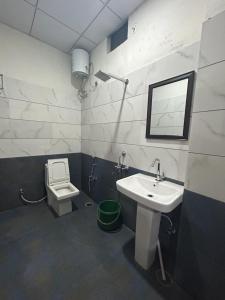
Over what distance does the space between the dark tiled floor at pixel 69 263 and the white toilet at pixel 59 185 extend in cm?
19

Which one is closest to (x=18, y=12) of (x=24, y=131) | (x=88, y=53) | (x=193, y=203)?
(x=88, y=53)

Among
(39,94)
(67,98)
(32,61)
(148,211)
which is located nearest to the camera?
(148,211)

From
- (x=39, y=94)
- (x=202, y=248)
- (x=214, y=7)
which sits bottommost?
(x=202, y=248)

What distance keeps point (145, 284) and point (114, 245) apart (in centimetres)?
48

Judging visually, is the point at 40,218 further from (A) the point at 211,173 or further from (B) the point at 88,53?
(B) the point at 88,53

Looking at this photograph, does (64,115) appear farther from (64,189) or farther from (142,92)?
(142,92)

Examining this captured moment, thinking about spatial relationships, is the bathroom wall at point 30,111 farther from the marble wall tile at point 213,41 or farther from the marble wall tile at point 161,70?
the marble wall tile at point 213,41

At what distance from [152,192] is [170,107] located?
→ 0.86m

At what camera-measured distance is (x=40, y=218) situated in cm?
200

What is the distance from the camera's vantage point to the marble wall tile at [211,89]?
0.86 metres

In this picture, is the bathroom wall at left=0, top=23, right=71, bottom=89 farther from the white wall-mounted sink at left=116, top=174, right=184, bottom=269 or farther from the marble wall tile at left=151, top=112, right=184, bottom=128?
the white wall-mounted sink at left=116, top=174, right=184, bottom=269

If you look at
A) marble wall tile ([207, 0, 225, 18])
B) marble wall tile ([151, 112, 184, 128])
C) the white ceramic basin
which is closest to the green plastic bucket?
the white ceramic basin

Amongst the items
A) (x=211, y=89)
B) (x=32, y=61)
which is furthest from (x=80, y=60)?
(x=211, y=89)

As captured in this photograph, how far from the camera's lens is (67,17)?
1691 mm
